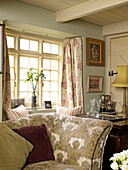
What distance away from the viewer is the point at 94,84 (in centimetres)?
455

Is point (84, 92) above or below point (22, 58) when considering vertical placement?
below

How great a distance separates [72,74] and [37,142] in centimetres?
230

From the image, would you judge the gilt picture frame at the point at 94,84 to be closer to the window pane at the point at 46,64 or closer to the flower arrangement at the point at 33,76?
the window pane at the point at 46,64

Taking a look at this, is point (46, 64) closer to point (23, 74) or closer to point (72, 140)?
point (23, 74)

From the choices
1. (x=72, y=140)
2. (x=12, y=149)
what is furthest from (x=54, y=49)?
(x=12, y=149)

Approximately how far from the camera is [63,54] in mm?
4445

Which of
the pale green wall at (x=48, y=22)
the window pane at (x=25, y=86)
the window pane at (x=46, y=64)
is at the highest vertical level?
the pale green wall at (x=48, y=22)

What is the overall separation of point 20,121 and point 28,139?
24 centimetres

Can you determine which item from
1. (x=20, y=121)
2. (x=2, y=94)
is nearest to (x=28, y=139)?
(x=20, y=121)

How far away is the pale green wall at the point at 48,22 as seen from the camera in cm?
325

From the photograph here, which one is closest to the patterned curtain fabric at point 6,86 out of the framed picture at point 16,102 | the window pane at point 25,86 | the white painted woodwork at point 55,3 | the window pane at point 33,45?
the framed picture at point 16,102

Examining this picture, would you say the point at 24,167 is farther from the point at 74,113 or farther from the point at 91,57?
the point at 91,57

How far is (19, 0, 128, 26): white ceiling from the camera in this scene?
321cm

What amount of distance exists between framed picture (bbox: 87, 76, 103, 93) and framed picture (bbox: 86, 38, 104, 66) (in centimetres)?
28
